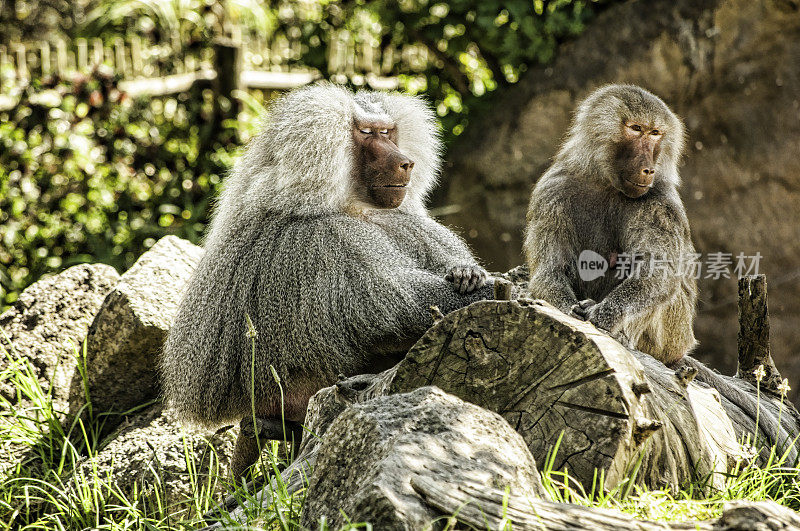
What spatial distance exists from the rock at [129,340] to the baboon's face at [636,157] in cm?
225

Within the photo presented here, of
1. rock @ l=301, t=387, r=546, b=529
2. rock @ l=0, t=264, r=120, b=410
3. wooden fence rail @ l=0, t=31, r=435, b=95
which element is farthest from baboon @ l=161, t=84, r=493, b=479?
wooden fence rail @ l=0, t=31, r=435, b=95

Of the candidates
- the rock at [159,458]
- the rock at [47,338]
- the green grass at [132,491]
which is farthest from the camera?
the rock at [47,338]

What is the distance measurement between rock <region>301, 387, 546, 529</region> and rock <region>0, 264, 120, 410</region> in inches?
102

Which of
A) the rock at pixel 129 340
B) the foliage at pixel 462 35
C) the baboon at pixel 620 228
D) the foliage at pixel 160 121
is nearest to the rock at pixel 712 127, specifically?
the foliage at pixel 462 35

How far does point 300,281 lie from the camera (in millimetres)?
3551

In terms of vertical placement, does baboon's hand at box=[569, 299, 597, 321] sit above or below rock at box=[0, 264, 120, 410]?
above

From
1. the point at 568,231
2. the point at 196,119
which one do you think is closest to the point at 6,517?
the point at 568,231

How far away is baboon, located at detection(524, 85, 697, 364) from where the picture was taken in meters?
4.01

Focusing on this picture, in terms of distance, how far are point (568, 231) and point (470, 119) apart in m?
3.58

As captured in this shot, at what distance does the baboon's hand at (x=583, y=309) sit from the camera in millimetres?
3840

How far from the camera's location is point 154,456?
3.96 meters

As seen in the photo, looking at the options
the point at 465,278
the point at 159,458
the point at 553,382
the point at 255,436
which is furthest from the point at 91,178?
the point at 553,382

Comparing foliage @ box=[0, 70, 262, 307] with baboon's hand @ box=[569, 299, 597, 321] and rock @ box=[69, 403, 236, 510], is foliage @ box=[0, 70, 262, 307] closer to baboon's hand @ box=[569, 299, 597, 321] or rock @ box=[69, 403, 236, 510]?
rock @ box=[69, 403, 236, 510]

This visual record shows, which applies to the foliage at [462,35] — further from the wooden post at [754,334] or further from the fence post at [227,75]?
the wooden post at [754,334]
